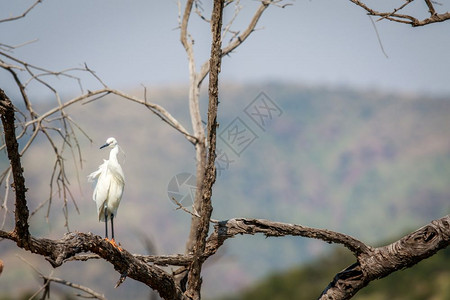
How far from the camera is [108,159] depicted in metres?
4.50

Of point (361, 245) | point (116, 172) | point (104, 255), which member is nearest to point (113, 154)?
point (116, 172)

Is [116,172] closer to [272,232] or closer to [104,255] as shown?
[104,255]

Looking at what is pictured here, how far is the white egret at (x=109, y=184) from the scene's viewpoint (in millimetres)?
4348

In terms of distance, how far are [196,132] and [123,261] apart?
266 centimetres

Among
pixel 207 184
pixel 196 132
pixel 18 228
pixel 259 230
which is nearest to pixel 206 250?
pixel 259 230

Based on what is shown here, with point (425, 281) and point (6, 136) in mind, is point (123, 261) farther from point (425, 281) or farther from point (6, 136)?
point (425, 281)

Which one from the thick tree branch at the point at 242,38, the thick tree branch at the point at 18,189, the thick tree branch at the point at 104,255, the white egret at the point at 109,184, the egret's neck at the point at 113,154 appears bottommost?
the thick tree branch at the point at 104,255

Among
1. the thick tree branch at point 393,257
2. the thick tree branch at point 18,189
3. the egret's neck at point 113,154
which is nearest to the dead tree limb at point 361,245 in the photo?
the thick tree branch at point 393,257

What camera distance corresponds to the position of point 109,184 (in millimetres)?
4348

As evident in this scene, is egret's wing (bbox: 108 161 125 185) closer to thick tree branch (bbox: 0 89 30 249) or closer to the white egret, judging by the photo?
the white egret

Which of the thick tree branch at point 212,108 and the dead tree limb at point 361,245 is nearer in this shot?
the thick tree branch at point 212,108

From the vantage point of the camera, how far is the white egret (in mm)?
4348

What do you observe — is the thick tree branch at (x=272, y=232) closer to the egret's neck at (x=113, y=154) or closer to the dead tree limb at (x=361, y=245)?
the dead tree limb at (x=361, y=245)

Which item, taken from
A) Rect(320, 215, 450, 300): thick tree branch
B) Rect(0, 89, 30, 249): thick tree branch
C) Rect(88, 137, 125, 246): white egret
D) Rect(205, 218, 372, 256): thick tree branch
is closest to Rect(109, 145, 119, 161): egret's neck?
Rect(88, 137, 125, 246): white egret
